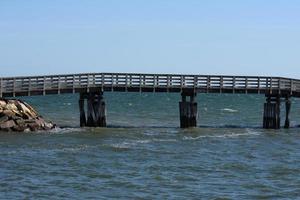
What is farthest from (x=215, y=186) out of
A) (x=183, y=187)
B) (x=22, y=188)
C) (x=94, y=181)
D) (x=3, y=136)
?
(x=3, y=136)

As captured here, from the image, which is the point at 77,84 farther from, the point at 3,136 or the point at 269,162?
the point at 269,162

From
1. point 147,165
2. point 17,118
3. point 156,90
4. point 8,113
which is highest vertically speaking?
point 156,90

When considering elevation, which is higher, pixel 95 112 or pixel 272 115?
pixel 95 112

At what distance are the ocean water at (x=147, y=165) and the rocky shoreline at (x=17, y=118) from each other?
98cm

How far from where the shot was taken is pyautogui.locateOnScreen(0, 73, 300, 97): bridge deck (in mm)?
41656

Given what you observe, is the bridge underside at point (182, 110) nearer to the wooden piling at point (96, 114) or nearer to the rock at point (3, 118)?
the wooden piling at point (96, 114)

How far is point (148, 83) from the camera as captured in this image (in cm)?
4425

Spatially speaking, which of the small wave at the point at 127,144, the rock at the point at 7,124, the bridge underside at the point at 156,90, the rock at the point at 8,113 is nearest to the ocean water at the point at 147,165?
the small wave at the point at 127,144

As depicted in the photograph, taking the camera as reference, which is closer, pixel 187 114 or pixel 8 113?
pixel 8 113

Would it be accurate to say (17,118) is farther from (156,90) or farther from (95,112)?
(156,90)

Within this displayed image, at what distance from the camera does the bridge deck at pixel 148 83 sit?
41.7 metres

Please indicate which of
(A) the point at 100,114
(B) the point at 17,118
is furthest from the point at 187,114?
(B) the point at 17,118

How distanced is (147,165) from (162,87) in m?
16.8

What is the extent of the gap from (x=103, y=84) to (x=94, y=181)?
66.1 feet
